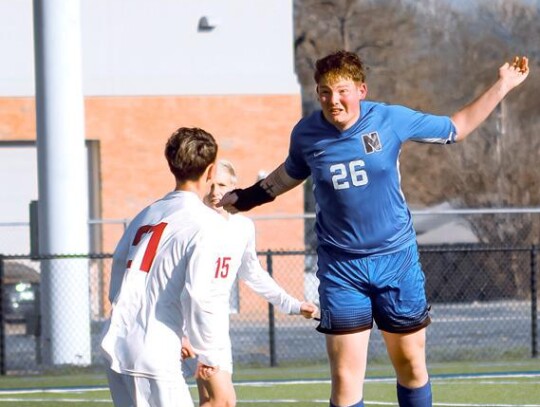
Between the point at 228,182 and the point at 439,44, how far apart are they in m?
36.2

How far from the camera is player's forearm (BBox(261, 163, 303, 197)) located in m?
7.85

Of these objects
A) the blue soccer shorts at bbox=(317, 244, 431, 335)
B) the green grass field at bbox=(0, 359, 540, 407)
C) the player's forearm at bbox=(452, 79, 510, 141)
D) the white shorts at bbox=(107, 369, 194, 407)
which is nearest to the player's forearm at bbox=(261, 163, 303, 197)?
the blue soccer shorts at bbox=(317, 244, 431, 335)

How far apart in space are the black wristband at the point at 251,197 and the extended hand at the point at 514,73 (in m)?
1.40

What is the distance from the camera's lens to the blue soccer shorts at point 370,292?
7.53 m

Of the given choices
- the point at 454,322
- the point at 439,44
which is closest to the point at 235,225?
the point at 454,322

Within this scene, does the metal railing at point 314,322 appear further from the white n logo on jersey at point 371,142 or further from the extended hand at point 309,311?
the white n logo on jersey at point 371,142

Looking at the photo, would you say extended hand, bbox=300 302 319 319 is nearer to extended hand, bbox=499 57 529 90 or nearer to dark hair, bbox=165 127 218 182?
extended hand, bbox=499 57 529 90

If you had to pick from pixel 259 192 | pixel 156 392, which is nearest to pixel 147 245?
pixel 156 392

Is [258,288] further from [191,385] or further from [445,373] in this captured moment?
[445,373]

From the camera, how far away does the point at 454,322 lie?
2138 cm

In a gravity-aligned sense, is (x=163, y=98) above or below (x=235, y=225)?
above

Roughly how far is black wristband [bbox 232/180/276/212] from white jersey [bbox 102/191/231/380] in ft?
5.10

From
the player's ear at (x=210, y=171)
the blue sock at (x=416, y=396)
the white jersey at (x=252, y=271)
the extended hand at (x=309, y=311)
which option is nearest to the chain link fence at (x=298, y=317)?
the white jersey at (x=252, y=271)

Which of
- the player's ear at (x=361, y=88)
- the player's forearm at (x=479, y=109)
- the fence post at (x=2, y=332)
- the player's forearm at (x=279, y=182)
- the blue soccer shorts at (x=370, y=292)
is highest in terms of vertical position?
the player's ear at (x=361, y=88)
